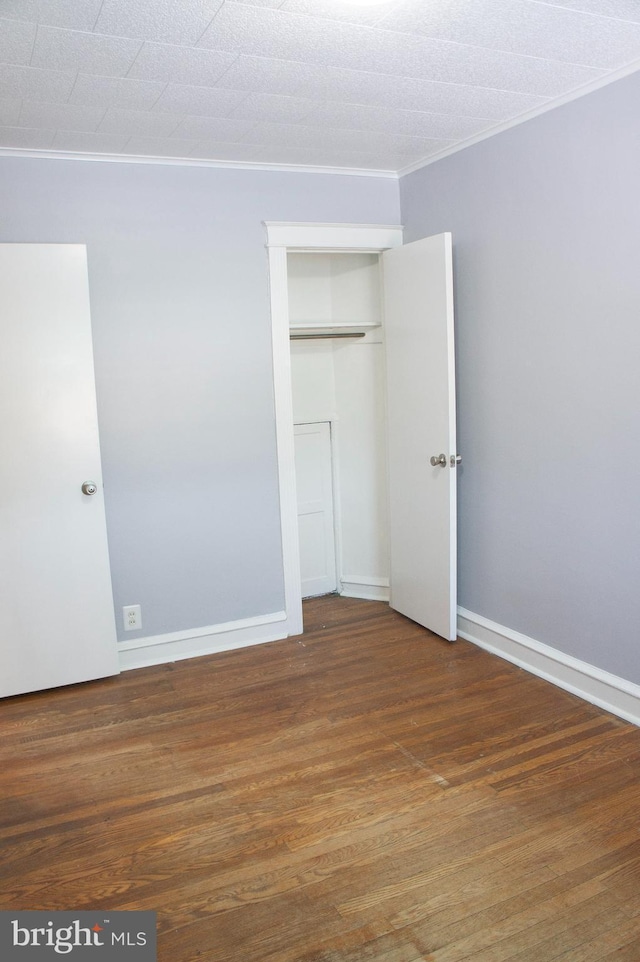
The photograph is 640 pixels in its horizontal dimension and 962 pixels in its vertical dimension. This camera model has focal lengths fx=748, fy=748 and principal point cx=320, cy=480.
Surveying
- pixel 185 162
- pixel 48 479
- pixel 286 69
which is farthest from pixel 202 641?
pixel 286 69

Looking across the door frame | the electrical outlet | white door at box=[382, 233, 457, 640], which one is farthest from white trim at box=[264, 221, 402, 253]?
the electrical outlet

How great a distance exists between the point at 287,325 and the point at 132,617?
1.63m

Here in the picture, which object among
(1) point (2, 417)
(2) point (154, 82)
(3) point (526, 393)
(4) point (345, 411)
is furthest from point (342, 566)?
(2) point (154, 82)

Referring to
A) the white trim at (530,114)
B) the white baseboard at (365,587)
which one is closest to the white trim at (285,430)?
the white baseboard at (365,587)

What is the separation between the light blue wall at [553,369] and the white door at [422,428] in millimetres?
160

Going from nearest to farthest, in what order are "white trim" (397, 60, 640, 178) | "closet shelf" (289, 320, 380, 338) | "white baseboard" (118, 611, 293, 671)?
1. "white trim" (397, 60, 640, 178)
2. "white baseboard" (118, 611, 293, 671)
3. "closet shelf" (289, 320, 380, 338)

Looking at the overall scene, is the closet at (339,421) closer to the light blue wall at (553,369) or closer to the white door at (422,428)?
the white door at (422,428)

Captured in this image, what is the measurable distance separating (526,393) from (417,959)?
7.32 ft

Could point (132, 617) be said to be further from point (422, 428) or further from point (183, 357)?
point (422, 428)

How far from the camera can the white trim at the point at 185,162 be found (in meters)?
3.22

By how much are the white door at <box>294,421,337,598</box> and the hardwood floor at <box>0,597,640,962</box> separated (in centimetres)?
107

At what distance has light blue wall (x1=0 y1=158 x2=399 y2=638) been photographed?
3389 millimetres

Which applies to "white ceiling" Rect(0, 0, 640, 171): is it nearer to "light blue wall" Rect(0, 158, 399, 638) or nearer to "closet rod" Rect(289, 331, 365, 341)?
"light blue wall" Rect(0, 158, 399, 638)

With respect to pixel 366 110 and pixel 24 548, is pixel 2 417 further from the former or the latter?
pixel 366 110
